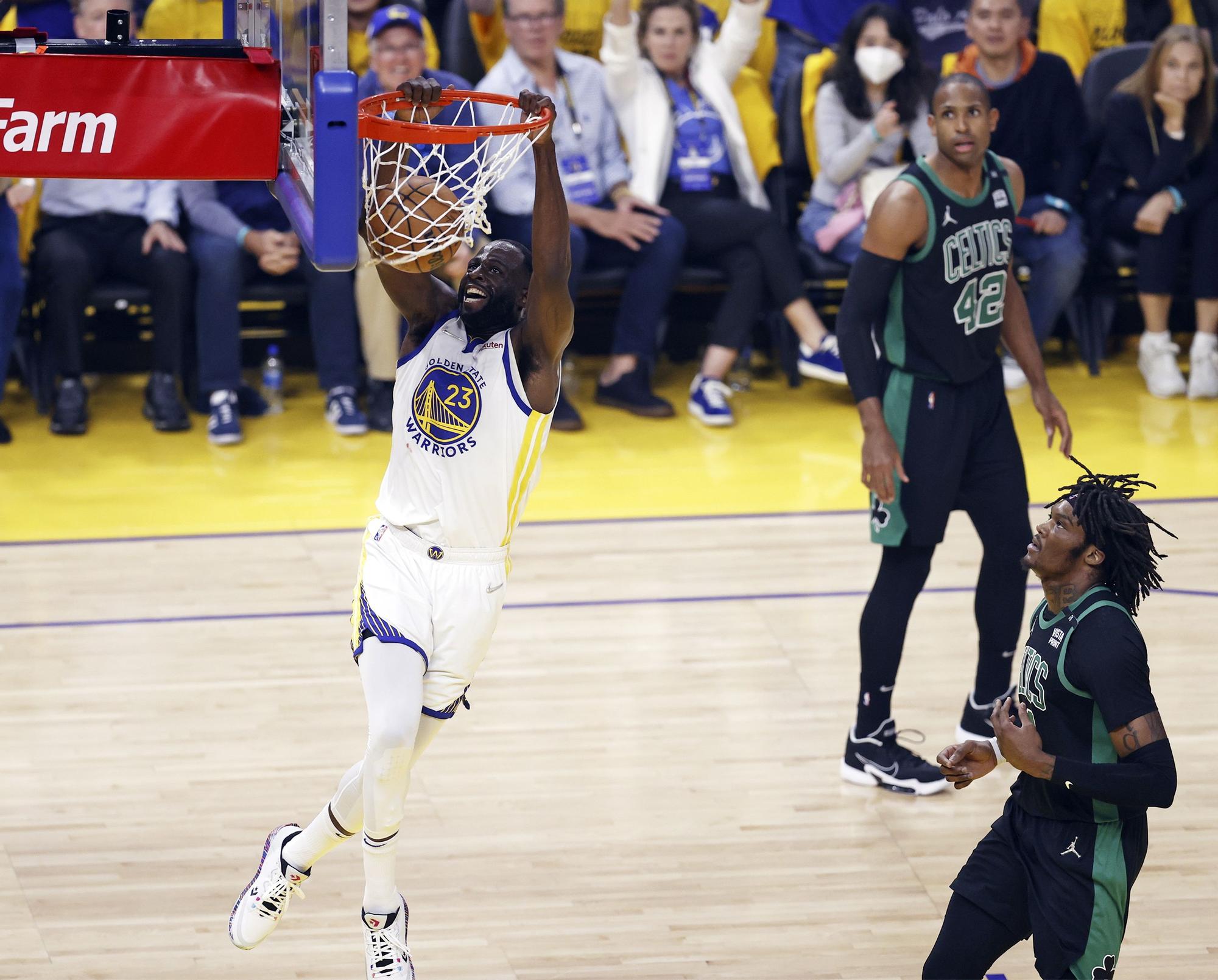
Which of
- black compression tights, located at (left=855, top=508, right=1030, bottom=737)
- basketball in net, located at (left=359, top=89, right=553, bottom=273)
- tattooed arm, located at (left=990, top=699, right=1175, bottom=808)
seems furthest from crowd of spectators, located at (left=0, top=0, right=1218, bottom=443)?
tattooed arm, located at (left=990, top=699, right=1175, bottom=808)

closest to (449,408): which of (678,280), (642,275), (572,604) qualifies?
(572,604)

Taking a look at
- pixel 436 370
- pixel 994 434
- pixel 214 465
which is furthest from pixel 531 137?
pixel 214 465

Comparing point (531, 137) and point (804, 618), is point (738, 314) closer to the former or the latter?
point (804, 618)

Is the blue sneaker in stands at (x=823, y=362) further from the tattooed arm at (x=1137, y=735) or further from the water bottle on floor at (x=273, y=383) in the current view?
the tattooed arm at (x=1137, y=735)

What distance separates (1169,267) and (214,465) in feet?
16.8

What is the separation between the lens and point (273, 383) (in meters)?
9.25

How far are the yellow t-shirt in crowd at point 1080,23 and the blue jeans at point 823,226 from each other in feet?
5.77

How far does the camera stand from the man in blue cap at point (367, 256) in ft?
27.6

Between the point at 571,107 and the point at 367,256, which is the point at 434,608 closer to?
the point at 367,256

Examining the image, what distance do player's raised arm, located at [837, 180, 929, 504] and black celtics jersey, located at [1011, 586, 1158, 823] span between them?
150 cm

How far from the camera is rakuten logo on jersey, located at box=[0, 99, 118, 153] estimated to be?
4160 mm

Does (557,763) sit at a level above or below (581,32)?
below

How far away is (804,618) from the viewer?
6.84 metres

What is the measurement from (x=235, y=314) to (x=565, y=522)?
2.12 metres
